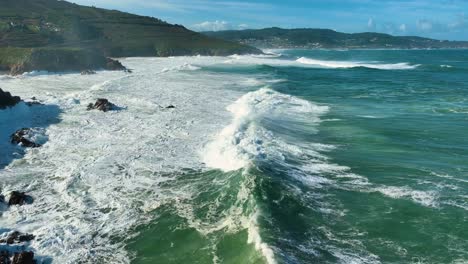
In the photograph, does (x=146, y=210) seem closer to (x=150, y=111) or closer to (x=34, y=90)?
(x=150, y=111)

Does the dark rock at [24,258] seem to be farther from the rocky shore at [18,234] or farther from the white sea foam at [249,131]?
the white sea foam at [249,131]

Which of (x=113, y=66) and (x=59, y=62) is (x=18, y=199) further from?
(x=113, y=66)

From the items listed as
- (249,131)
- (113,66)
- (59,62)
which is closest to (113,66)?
(113,66)

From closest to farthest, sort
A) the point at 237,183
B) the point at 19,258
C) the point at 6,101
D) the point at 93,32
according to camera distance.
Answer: the point at 19,258 < the point at 237,183 < the point at 6,101 < the point at 93,32

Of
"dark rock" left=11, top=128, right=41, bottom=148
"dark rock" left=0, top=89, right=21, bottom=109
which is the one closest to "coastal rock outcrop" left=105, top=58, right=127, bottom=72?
"dark rock" left=0, top=89, right=21, bottom=109

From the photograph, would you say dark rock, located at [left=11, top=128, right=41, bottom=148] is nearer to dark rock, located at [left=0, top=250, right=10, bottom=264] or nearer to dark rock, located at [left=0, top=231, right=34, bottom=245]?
dark rock, located at [left=0, top=231, right=34, bottom=245]
